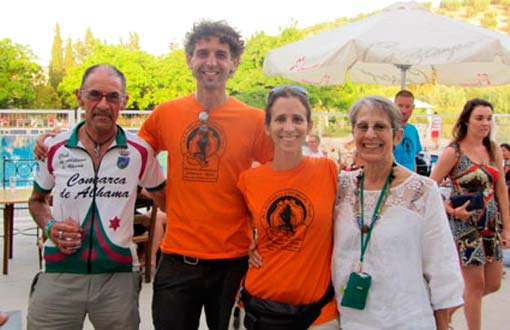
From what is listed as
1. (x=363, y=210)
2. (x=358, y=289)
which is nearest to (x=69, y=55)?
(x=363, y=210)

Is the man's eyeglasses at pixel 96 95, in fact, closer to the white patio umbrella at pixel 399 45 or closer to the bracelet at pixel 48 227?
the bracelet at pixel 48 227

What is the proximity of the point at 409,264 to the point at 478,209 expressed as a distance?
1.85 meters

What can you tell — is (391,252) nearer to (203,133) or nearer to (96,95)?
(203,133)

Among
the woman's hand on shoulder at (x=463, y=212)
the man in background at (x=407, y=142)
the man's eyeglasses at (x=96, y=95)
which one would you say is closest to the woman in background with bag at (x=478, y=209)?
the woman's hand on shoulder at (x=463, y=212)

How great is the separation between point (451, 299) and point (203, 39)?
66.7 inches

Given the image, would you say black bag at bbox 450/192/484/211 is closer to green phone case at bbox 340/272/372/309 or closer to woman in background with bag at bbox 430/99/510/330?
woman in background with bag at bbox 430/99/510/330

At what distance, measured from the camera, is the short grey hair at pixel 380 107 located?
2.01 metres

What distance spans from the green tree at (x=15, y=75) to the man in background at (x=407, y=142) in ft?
149

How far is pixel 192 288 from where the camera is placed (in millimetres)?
2396

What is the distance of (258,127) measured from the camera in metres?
2.49

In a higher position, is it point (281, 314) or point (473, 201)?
point (473, 201)

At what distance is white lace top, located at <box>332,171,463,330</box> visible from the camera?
188cm

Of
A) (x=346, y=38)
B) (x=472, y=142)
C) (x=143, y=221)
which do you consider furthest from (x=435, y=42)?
(x=143, y=221)

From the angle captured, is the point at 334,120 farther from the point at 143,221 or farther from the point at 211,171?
the point at 211,171
